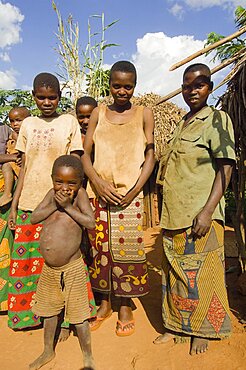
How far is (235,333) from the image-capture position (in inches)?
104

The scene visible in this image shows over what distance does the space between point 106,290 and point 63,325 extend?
0.44 metres

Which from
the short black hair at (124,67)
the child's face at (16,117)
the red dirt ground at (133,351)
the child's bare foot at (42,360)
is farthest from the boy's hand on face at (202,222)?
the child's face at (16,117)

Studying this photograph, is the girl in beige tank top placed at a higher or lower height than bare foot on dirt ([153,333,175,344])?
higher

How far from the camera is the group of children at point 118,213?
2271 mm

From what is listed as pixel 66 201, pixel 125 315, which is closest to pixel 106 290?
pixel 125 315

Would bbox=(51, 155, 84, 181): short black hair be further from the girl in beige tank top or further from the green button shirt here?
the green button shirt

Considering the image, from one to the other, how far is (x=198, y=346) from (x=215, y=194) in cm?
113

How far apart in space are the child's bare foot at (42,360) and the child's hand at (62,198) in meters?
1.10

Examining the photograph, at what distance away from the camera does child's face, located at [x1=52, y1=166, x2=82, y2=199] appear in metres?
2.18

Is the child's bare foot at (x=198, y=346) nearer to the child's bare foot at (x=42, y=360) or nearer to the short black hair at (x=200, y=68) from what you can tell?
the child's bare foot at (x=42, y=360)

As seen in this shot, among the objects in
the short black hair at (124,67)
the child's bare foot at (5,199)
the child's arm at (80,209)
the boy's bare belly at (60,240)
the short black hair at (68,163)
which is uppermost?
the short black hair at (124,67)

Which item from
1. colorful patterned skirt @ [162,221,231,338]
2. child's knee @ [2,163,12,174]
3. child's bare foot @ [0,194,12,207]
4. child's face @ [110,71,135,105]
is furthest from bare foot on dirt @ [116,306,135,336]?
child's face @ [110,71,135,105]

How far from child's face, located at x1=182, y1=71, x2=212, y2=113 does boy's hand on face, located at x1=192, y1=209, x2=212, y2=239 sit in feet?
2.57

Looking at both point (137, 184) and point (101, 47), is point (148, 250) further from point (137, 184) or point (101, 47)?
point (101, 47)
